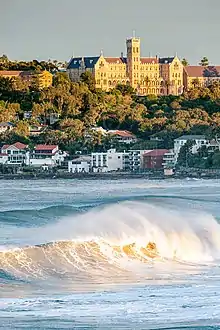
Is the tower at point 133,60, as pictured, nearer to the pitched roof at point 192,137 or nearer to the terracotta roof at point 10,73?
the terracotta roof at point 10,73

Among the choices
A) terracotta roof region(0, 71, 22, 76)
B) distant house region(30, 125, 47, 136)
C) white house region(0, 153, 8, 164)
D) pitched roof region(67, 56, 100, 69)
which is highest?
pitched roof region(67, 56, 100, 69)

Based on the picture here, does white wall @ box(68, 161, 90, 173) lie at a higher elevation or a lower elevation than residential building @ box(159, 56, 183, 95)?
lower

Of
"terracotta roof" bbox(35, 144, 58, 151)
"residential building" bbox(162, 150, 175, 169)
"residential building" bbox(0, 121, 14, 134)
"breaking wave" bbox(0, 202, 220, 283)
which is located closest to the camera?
"breaking wave" bbox(0, 202, 220, 283)

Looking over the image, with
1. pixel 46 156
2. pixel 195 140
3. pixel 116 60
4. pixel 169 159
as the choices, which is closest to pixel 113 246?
pixel 169 159

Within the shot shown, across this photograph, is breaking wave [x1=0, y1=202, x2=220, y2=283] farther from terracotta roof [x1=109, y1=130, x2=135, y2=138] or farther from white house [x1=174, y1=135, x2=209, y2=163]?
terracotta roof [x1=109, y1=130, x2=135, y2=138]

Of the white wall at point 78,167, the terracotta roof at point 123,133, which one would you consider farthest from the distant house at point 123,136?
the white wall at point 78,167

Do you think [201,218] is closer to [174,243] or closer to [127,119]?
[174,243]

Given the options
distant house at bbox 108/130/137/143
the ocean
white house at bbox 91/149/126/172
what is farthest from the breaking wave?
distant house at bbox 108/130/137/143
